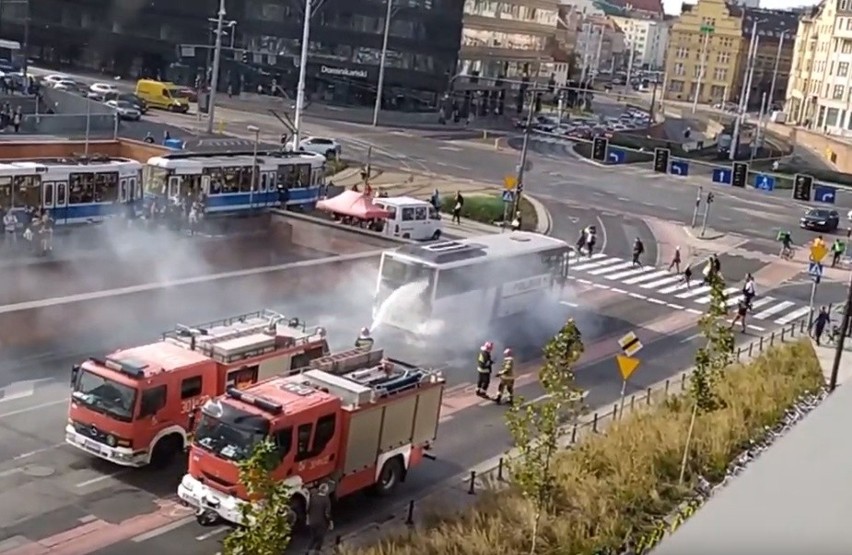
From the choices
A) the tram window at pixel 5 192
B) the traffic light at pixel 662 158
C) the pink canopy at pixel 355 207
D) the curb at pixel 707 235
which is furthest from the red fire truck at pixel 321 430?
the traffic light at pixel 662 158

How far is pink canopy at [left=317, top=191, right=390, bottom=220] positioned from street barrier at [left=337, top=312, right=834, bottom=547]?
47.4ft

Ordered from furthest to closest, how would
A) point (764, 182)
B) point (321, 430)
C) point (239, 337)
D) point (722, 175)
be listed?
point (722, 175), point (764, 182), point (239, 337), point (321, 430)

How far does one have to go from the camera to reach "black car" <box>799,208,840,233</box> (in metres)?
56.6

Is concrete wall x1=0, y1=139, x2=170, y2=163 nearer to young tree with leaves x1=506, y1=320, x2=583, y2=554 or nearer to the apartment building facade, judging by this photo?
young tree with leaves x1=506, y1=320, x2=583, y2=554

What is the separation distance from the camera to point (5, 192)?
33.0 meters

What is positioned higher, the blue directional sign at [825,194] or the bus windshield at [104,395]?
the blue directional sign at [825,194]

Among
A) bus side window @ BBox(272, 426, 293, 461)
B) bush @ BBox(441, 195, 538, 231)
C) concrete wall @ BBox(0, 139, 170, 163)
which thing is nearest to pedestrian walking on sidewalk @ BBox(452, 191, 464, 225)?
bush @ BBox(441, 195, 538, 231)

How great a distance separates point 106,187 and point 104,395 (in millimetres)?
19784

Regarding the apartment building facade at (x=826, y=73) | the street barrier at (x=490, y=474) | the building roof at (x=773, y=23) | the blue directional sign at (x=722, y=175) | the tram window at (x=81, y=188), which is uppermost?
the building roof at (x=773, y=23)

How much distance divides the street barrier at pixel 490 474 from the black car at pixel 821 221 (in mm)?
28384

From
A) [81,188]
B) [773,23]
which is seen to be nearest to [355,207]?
[81,188]

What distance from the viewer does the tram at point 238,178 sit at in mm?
38875

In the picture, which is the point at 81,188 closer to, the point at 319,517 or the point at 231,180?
the point at 231,180

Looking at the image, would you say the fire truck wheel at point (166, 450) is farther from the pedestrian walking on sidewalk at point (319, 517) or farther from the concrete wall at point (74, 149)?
the concrete wall at point (74, 149)
